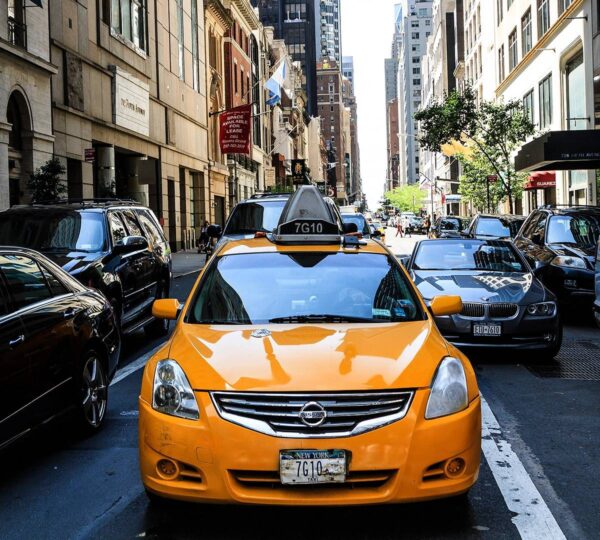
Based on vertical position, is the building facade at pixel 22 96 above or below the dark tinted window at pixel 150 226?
above

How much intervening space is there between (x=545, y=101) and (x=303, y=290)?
128 ft

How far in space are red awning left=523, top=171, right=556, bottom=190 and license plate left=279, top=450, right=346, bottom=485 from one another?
38.6 meters

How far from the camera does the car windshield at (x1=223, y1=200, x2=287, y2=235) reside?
50.0 feet

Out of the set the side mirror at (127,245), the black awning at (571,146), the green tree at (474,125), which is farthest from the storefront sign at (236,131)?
the side mirror at (127,245)

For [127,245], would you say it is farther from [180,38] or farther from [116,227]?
[180,38]

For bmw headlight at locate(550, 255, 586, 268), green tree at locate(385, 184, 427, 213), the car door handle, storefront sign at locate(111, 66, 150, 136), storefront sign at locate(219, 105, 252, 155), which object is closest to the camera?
the car door handle

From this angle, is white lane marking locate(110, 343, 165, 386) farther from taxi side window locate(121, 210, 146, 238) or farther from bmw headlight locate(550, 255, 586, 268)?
bmw headlight locate(550, 255, 586, 268)

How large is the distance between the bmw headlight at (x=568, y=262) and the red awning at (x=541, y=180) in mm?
27958

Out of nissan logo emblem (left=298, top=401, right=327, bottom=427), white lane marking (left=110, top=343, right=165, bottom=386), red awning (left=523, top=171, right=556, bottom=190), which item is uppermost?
red awning (left=523, top=171, right=556, bottom=190)

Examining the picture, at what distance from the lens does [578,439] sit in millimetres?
6195

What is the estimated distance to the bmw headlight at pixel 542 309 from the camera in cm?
940

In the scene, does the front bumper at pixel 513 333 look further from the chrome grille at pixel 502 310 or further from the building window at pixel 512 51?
the building window at pixel 512 51

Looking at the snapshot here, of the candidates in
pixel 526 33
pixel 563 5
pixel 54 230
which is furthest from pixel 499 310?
pixel 526 33

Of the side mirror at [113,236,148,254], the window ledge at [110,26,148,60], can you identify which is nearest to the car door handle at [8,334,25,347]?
the side mirror at [113,236,148,254]
